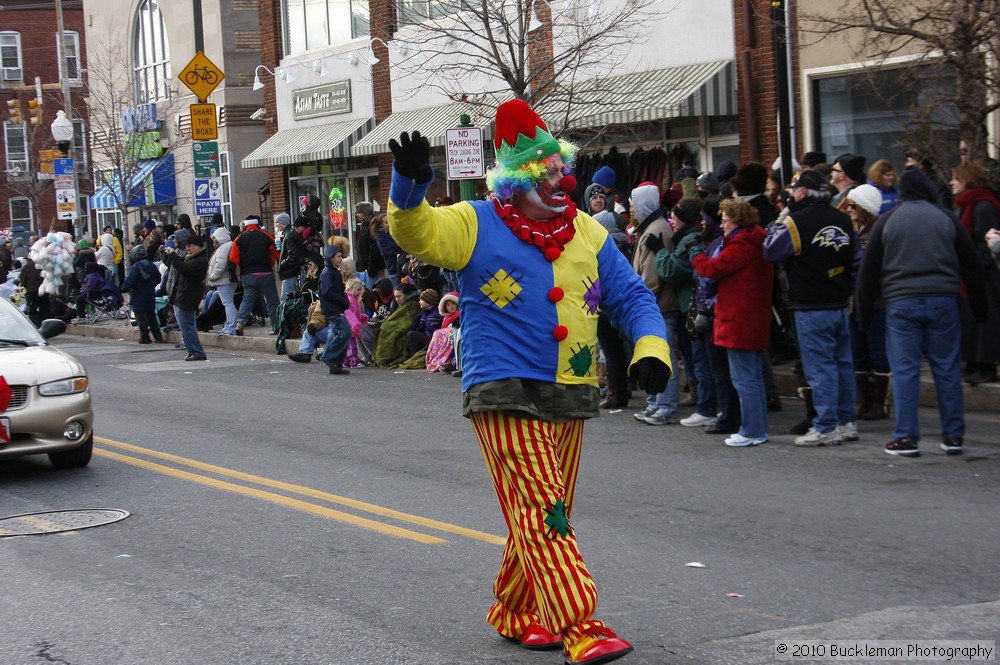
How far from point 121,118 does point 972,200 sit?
32064 mm

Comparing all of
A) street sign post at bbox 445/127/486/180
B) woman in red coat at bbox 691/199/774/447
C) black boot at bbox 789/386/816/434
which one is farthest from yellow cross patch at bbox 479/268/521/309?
street sign post at bbox 445/127/486/180

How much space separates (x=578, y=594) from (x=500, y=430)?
699 millimetres

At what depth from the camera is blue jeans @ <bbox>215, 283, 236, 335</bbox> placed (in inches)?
840

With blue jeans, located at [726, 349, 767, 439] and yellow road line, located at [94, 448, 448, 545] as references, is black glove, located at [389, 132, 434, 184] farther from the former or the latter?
blue jeans, located at [726, 349, 767, 439]

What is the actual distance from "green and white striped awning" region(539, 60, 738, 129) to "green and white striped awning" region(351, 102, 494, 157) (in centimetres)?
206

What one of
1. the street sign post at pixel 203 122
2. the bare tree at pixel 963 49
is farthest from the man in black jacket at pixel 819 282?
the street sign post at pixel 203 122

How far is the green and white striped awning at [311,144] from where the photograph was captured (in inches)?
1049

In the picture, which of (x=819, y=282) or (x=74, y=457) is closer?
(x=819, y=282)

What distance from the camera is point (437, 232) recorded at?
15.9ft

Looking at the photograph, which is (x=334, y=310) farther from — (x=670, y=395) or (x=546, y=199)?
(x=546, y=199)

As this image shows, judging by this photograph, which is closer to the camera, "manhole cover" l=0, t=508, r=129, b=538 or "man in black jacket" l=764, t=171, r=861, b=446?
"manhole cover" l=0, t=508, r=129, b=538

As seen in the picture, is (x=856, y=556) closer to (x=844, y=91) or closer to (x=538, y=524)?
(x=538, y=524)

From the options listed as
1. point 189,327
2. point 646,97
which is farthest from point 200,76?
point 646,97

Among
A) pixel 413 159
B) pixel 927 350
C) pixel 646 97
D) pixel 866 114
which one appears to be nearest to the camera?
pixel 413 159
